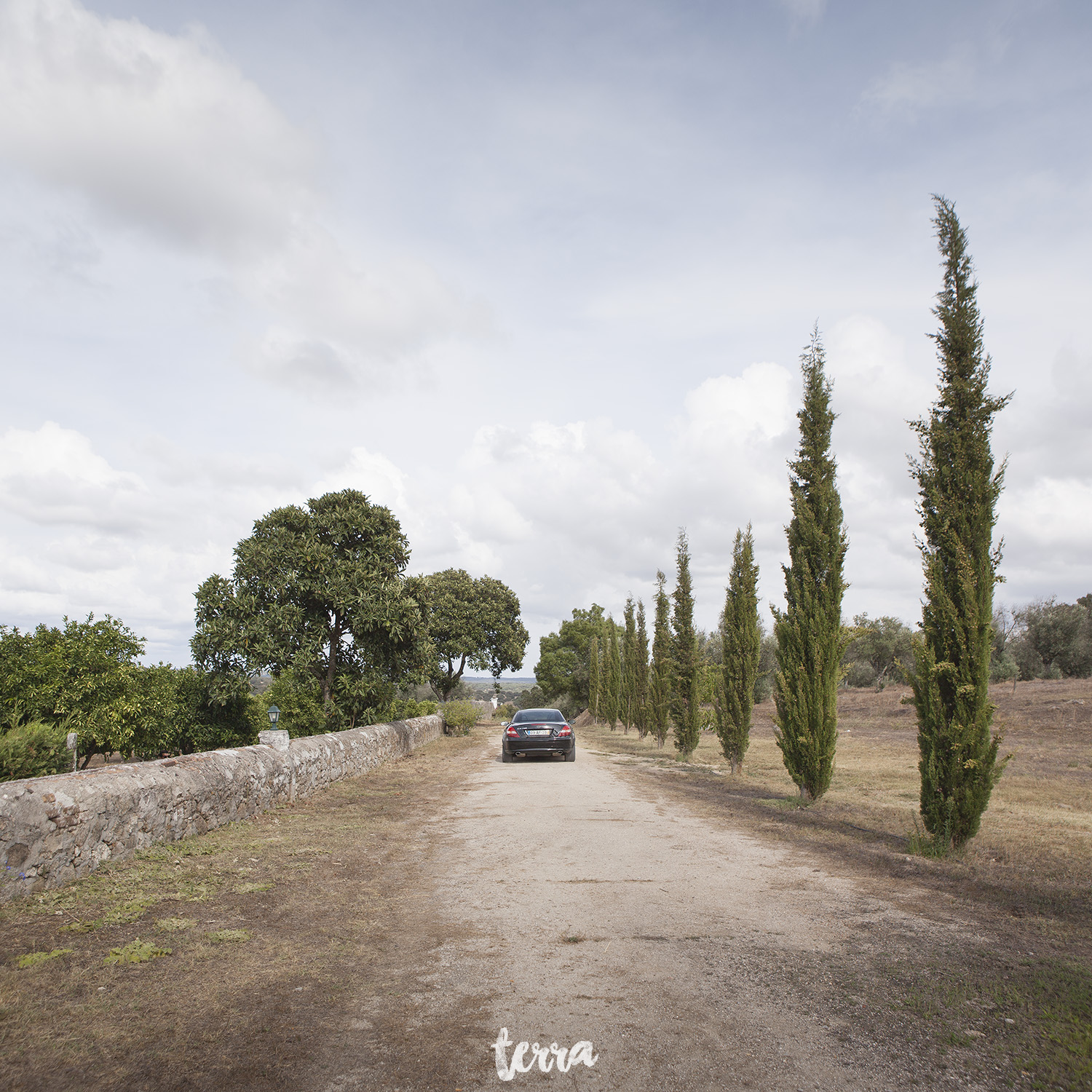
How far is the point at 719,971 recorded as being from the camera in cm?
406

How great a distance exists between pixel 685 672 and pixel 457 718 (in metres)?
14.5

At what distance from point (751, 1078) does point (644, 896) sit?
2.82m

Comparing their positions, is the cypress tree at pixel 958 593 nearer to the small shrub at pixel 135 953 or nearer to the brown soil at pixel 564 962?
the brown soil at pixel 564 962

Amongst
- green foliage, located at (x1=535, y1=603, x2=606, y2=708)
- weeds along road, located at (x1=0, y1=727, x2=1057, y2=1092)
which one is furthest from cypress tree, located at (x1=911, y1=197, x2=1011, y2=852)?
green foliage, located at (x1=535, y1=603, x2=606, y2=708)

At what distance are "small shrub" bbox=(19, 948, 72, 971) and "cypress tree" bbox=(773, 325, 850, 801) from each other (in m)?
9.50

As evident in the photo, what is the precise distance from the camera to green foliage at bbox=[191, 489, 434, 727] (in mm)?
15219

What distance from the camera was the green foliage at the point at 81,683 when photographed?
13258mm

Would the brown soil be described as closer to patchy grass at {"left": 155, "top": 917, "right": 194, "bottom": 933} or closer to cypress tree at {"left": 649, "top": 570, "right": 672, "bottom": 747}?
patchy grass at {"left": 155, "top": 917, "right": 194, "bottom": 933}

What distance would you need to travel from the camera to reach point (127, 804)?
620 centimetres

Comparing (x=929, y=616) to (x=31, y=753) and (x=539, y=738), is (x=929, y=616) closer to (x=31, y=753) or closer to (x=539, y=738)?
(x=31, y=753)

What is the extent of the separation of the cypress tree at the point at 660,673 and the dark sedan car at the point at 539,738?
517 centimetres

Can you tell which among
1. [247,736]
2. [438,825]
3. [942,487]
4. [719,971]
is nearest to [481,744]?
[247,736]

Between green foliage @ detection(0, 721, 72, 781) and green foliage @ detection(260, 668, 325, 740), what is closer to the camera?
green foliage @ detection(0, 721, 72, 781)

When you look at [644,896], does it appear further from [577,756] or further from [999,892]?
[577,756]
